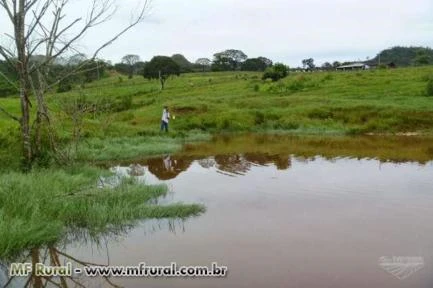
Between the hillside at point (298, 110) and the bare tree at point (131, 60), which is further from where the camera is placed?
the bare tree at point (131, 60)

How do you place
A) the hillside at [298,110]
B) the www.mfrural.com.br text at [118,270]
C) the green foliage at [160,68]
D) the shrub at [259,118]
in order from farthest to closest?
1. the green foliage at [160,68]
2. the shrub at [259,118]
3. the hillside at [298,110]
4. the www.mfrural.com.br text at [118,270]

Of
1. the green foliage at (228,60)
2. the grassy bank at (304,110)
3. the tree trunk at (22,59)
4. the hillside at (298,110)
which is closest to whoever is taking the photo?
the tree trunk at (22,59)

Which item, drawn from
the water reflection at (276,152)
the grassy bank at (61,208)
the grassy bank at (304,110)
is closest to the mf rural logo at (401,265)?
the grassy bank at (61,208)

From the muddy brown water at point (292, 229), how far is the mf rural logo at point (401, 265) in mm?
12

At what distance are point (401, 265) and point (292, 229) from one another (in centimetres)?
215

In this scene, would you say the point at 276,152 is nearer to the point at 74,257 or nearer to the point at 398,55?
the point at 74,257

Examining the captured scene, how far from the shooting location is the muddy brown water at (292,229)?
629 cm

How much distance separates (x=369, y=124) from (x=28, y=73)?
19.7 m

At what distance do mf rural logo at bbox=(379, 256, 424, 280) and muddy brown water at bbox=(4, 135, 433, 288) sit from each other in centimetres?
1

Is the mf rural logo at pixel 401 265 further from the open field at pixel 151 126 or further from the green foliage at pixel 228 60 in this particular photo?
the green foliage at pixel 228 60

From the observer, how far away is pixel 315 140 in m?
23.6

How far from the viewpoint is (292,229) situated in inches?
329

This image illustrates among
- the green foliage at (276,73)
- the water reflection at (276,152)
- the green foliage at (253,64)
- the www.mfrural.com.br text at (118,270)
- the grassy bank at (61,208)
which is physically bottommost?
the water reflection at (276,152)

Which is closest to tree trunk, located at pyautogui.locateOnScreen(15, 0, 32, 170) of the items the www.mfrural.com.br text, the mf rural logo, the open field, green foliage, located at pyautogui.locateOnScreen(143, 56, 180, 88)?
the open field
